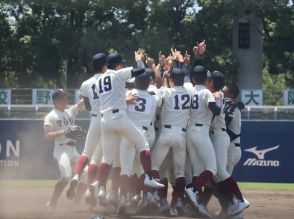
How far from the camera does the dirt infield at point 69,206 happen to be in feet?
35.8

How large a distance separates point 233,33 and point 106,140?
72.1ft

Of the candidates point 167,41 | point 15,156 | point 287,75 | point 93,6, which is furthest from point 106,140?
point 287,75

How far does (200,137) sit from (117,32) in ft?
68.0

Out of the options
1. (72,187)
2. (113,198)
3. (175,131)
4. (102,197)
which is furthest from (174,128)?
(72,187)

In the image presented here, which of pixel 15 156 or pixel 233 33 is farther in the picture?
pixel 233 33

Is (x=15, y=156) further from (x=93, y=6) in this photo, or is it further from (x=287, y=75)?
(x=287, y=75)

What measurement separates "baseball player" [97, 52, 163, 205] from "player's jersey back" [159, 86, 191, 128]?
2.14 feet

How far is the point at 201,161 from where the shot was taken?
11281 millimetres

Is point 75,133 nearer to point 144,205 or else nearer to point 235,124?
point 144,205

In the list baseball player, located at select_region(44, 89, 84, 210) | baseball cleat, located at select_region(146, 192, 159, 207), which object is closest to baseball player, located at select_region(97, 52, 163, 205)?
baseball cleat, located at select_region(146, 192, 159, 207)

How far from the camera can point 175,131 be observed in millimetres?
11242

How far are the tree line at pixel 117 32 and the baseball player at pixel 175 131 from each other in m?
18.4

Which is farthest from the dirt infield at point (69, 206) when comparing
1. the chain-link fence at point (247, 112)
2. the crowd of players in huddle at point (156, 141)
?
the chain-link fence at point (247, 112)

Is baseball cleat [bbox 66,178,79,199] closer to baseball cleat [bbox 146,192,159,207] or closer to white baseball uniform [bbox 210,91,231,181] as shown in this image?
baseball cleat [bbox 146,192,159,207]
